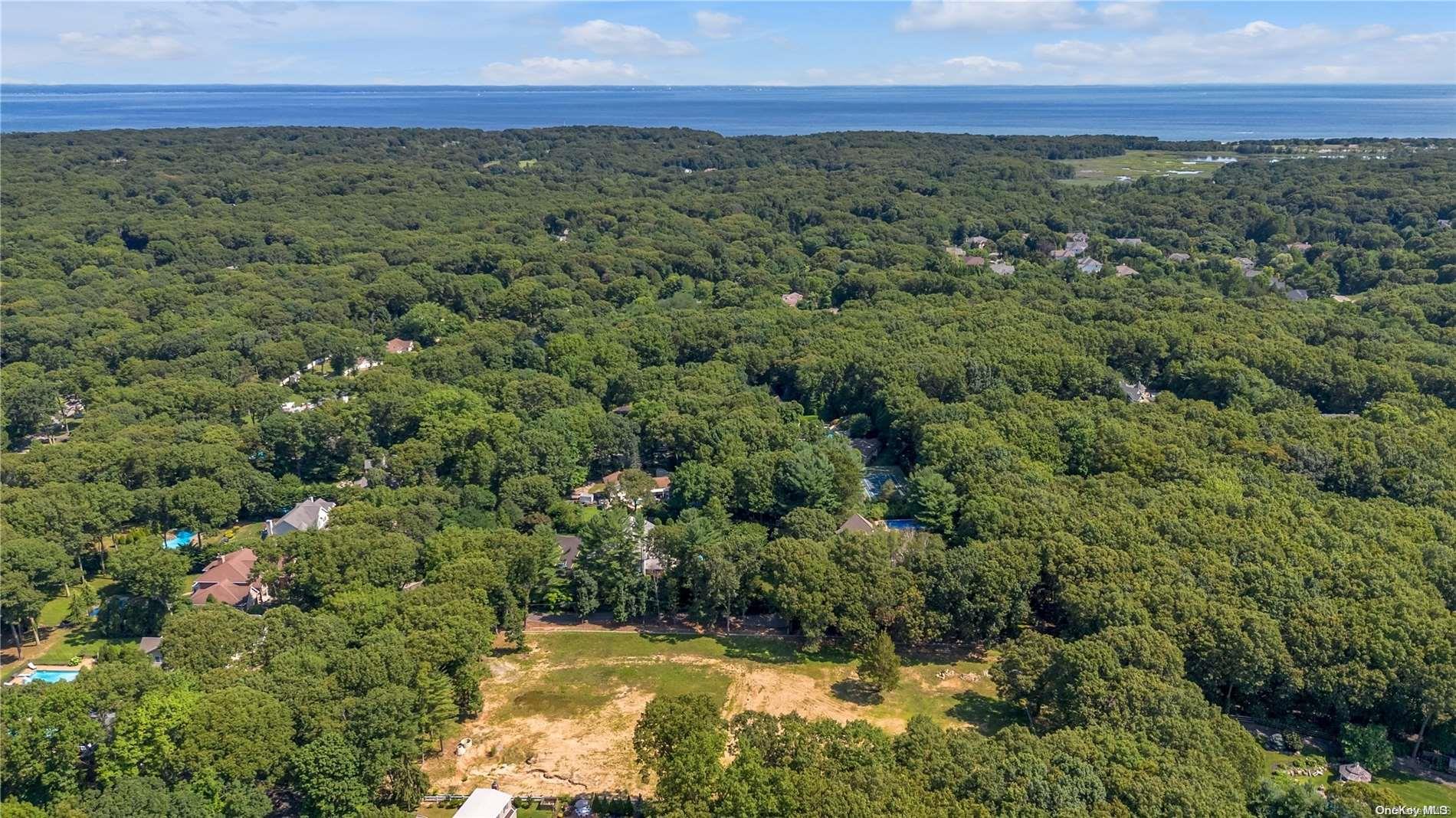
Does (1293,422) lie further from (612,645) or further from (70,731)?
(70,731)

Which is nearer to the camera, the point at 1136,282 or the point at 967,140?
the point at 1136,282

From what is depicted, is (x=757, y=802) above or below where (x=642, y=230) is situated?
below

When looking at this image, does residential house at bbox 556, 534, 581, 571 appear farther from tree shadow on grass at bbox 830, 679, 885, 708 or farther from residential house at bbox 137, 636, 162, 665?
residential house at bbox 137, 636, 162, 665

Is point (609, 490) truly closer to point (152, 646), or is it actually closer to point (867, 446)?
point (867, 446)

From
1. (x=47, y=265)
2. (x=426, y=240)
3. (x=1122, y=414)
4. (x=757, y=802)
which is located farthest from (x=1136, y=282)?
(x=47, y=265)

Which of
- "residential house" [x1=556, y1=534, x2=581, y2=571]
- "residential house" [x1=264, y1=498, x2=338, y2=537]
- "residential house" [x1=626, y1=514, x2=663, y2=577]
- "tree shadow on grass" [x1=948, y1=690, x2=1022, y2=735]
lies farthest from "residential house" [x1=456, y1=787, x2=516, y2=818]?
"residential house" [x1=264, y1=498, x2=338, y2=537]
